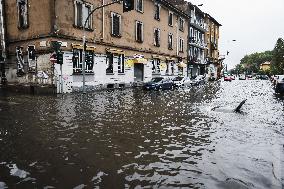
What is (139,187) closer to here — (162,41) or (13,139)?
(13,139)

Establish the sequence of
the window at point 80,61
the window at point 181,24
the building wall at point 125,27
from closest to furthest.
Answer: the building wall at point 125,27
the window at point 80,61
the window at point 181,24

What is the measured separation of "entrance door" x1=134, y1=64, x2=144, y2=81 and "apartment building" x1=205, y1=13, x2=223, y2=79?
29.7 metres

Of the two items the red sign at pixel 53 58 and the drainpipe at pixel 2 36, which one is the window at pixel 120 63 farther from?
the drainpipe at pixel 2 36

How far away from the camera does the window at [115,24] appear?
2552 cm

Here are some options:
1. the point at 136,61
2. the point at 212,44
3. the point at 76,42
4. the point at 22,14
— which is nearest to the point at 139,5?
the point at 136,61

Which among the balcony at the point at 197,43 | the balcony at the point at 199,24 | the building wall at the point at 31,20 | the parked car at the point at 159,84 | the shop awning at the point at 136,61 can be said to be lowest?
the parked car at the point at 159,84

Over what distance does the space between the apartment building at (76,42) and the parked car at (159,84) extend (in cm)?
326

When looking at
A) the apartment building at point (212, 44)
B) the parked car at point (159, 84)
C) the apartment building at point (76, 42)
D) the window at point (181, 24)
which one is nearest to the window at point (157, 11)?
the apartment building at point (76, 42)

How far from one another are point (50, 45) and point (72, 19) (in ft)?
9.77

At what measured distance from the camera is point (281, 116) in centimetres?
1135

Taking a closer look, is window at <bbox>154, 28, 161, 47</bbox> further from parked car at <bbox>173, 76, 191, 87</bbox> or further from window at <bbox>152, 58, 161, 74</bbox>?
parked car at <bbox>173, 76, 191, 87</bbox>

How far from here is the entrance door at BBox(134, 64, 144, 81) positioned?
99.9 feet

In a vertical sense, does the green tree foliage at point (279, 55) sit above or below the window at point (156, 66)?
above

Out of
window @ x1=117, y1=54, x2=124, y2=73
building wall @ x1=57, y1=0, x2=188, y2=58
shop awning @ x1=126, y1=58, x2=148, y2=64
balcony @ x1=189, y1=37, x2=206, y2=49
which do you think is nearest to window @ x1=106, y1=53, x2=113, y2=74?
building wall @ x1=57, y1=0, x2=188, y2=58
